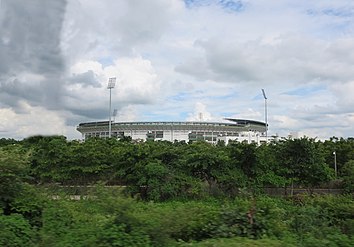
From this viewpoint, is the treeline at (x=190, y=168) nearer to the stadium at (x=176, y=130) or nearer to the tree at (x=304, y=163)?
the tree at (x=304, y=163)

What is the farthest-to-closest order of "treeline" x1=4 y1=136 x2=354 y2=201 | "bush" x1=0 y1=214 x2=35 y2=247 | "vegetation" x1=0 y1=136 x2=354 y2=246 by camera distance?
"treeline" x1=4 y1=136 x2=354 y2=201 → "vegetation" x1=0 y1=136 x2=354 y2=246 → "bush" x1=0 y1=214 x2=35 y2=247

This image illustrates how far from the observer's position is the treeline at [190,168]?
2509 centimetres

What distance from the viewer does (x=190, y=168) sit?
25.9 m

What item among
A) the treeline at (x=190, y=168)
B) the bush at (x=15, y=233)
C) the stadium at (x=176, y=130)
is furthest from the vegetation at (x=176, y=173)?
the stadium at (x=176, y=130)

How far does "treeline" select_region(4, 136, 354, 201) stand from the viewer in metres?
25.1

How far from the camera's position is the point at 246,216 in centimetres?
597

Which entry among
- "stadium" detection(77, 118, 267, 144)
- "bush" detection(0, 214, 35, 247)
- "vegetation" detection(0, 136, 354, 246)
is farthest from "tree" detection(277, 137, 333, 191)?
"stadium" detection(77, 118, 267, 144)

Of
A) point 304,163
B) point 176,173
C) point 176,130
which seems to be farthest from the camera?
point 176,130

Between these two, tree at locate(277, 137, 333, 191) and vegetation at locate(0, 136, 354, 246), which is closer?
vegetation at locate(0, 136, 354, 246)

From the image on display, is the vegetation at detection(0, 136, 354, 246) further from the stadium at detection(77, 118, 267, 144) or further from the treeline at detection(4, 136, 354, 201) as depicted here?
the stadium at detection(77, 118, 267, 144)

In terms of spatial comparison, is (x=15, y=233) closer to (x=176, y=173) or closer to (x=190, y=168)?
(x=176, y=173)

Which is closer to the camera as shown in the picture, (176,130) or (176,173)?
(176,173)

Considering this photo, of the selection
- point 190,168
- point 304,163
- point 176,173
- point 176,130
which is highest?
point 176,130

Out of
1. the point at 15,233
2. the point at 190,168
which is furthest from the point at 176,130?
the point at 15,233
